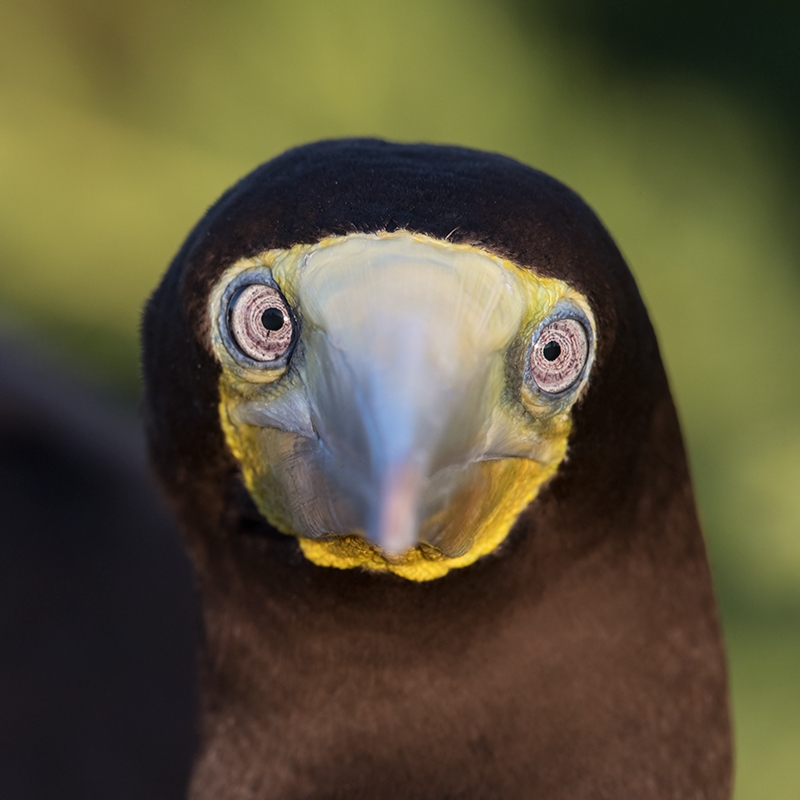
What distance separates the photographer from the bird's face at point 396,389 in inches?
45.9

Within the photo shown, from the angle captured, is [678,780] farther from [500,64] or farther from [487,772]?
[500,64]

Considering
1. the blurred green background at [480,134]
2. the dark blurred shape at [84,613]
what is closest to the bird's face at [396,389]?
the dark blurred shape at [84,613]

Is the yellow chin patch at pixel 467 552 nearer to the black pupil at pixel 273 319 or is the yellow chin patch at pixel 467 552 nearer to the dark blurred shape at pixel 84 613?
the black pupil at pixel 273 319

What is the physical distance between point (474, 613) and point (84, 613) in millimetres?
1803

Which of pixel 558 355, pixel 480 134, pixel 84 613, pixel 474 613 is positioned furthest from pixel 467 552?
pixel 480 134

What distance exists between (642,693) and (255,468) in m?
0.59

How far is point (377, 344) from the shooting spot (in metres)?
1.18

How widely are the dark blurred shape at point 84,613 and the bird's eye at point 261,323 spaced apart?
1.51 metres

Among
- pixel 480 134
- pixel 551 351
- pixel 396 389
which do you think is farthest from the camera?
pixel 480 134

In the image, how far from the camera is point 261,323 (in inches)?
52.2

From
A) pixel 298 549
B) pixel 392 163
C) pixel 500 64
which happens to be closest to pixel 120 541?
pixel 298 549

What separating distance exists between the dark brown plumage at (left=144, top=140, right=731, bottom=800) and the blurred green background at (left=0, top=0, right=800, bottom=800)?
2966mm

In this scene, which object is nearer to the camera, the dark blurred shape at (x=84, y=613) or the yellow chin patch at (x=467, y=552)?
Answer: the yellow chin patch at (x=467, y=552)

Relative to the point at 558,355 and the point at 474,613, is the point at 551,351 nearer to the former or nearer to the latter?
the point at 558,355
